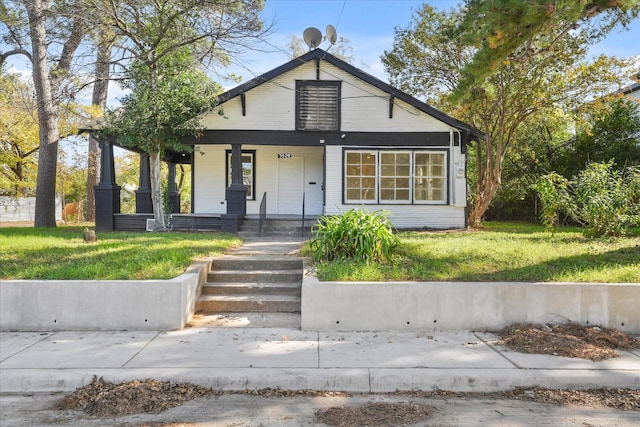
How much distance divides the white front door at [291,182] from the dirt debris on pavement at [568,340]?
10805mm

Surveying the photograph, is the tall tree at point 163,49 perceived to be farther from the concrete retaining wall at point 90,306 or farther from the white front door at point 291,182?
the concrete retaining wall at point 90,306

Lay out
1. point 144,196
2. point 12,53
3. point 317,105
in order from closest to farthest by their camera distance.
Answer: point 317,105 < point 144,196 < point 12,53

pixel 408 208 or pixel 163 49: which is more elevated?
pixel 163 49

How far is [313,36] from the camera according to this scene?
1420cm

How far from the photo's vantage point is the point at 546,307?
655 cm

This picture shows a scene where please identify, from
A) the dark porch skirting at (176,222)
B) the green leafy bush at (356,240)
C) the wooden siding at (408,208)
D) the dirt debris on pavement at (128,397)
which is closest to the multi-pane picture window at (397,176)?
the wooden siding at (408,208)

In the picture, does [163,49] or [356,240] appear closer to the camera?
[356,240]

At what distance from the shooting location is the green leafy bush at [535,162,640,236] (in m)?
9.78

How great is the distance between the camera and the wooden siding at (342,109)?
1445 cm

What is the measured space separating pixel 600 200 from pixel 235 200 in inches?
361

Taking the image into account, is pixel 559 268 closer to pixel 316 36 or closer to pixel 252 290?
pixel 252 290

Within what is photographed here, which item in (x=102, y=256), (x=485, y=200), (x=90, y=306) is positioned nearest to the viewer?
(x=90, y=306)

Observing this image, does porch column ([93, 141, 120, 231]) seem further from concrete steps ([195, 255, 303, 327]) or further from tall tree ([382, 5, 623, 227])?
tall tree ([382, 5, 623, 227])

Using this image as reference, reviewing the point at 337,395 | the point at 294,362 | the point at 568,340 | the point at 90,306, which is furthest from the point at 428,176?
the point at 337,395
